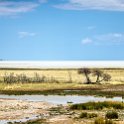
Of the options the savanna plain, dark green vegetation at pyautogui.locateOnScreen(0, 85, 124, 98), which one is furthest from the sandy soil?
dark green vegetation at pyautogui.locateOnScreen(0, 85, 124, 98)

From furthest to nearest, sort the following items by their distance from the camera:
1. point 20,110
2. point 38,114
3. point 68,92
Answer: point 68,92 < point 20,110 < point 38,114

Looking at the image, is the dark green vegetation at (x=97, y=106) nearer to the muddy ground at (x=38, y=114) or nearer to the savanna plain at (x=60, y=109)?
the savanna plain at (x=60, y=109)

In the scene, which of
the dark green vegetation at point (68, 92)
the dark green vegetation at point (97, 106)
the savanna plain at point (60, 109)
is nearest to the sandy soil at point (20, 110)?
the savanna plain at point (60, 109)

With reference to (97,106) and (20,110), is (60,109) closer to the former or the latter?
(97,106)

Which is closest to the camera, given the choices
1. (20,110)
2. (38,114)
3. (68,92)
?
(38,114)

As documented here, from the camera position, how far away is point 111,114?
3575 cm

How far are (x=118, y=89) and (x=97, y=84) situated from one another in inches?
388

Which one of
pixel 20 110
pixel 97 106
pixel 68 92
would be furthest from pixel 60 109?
pixel 68 92

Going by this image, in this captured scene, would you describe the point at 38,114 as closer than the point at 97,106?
Yes

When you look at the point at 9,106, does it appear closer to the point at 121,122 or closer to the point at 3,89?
the point at 121,122

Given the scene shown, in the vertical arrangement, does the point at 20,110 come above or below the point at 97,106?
below

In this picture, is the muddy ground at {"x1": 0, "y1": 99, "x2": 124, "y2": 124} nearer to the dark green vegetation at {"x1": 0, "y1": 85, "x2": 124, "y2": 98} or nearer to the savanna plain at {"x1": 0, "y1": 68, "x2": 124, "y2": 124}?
the savanna plain at {"x1": 0, "y1": 68, "x2": 124, "y2": 124}

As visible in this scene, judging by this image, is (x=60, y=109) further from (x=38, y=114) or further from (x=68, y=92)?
(x=68, y=92)

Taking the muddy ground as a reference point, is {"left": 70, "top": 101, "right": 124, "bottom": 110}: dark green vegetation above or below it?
above
